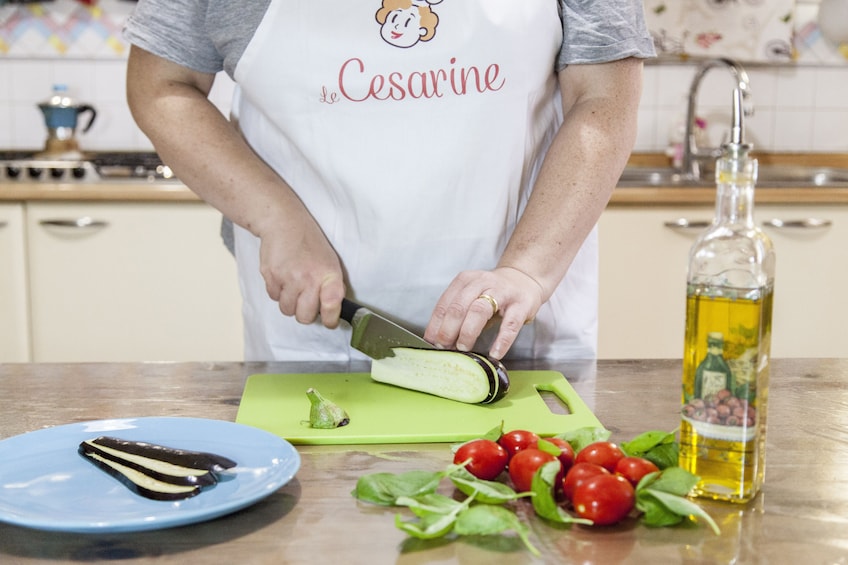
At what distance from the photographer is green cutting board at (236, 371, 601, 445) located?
90cm

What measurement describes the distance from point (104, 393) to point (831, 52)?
2500 mm

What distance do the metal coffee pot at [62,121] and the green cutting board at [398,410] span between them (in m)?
1.80

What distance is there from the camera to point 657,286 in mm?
2393

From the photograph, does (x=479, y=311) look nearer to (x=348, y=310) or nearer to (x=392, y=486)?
(x=348, y=310)

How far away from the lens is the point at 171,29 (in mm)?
1231

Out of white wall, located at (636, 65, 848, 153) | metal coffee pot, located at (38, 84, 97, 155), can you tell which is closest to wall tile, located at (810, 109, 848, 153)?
white wall, located at (636, 65, 848, 153)

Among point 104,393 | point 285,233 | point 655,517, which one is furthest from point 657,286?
point 655,517

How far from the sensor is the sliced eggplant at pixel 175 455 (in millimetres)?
756

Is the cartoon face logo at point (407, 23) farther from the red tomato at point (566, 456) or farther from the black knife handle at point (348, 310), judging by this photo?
the red tomato at point (566, 456)

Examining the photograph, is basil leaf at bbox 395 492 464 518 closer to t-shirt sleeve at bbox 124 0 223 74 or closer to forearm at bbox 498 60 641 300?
forearm at bbox 498 60 641 300

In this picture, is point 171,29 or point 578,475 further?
point 171,29

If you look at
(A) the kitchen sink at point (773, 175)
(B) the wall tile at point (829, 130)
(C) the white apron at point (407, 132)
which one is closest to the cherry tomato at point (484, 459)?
(C) the white apron at point (407, 132)

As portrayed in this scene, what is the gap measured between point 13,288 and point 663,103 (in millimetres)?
1780

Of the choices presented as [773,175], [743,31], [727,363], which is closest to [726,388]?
[727,363]
